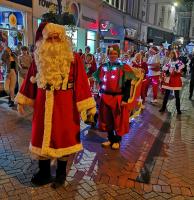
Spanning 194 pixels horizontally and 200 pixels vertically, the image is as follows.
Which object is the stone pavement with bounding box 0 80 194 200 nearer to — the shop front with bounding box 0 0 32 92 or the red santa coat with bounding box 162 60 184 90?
the red santa coat with bounding box 162 60 184 90

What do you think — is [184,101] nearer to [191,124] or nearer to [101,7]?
[191,124]

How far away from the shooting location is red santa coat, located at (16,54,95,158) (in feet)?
11.2

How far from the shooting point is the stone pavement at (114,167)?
12.0ft

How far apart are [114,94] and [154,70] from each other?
5.23 metres

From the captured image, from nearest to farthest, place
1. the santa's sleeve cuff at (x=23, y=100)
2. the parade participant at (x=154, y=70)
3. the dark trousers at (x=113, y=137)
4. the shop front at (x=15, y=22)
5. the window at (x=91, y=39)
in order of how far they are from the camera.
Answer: the santa's sleeve cuff at (x=23, y=100), the dark trousers at (x=113, y=137), the parade participant at (x=154, y=70), the shop front at (x=15, y=22), the window at (x=91, y=39)

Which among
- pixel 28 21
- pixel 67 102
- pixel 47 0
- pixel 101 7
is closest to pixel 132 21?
pixel 101 7

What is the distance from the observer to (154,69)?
982 cm

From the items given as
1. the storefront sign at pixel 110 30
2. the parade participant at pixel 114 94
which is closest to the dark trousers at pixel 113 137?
the parade participant at pixel 114 94

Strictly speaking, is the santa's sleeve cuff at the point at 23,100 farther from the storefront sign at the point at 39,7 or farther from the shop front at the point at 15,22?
the storefront sign at the point at 39,7

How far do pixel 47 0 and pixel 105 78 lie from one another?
948 cm

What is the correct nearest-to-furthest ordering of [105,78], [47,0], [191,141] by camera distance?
[105,78] < [191,141] < [47,0]

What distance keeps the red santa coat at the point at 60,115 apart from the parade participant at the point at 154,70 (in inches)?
252

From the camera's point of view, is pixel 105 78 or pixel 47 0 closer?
pixel 105 78

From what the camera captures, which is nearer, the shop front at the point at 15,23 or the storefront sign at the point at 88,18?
the shop front at the point at 15,23
